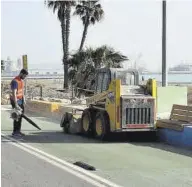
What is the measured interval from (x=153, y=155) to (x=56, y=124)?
813cm

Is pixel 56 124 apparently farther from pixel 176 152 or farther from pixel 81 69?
pixel 81 69

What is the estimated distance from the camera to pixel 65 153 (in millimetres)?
10984

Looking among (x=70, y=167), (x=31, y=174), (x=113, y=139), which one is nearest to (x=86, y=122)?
(x=113, y=139)

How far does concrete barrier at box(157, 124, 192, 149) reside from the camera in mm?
12336

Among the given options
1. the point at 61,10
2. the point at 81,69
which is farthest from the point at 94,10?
the point at 81,69

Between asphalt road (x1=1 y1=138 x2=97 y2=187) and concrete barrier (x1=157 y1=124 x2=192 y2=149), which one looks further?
concrete barrier (x1=157 y1=124 x2=192 y2=149)

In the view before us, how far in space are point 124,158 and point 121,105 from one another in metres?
2.89

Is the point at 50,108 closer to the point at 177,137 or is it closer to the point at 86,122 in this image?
the point at 86,122

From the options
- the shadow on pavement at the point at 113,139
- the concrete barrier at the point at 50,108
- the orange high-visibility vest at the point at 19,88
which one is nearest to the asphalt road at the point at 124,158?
the shadow on pavement at the point at 113,139

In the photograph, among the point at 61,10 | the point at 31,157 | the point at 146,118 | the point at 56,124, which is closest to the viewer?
the point at 31,157

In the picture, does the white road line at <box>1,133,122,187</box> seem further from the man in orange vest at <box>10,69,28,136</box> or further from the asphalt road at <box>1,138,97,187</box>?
the man in orange vest at <box>10,69,28,136</box>

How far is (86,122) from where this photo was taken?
14.7 meters

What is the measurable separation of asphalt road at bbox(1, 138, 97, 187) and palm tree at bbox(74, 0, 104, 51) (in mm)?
34859

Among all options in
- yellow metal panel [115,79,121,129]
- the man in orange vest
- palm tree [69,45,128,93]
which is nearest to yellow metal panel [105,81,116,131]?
yellow metal panel [115,79,121,129]
